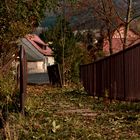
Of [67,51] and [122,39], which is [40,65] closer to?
[122,39]

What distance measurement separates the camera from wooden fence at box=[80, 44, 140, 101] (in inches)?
472

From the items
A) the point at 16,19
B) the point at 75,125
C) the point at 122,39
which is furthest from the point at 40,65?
the point at 75,125

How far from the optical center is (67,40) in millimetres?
41000

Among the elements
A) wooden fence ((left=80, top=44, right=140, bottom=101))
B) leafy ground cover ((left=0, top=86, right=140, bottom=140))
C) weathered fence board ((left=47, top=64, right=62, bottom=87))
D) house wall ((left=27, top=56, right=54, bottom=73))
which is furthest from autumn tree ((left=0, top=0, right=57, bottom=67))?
house wall ((left=27, top=56, right=54, bottom=73))

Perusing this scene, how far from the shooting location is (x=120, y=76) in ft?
44.0

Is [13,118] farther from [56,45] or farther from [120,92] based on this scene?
[56,45]

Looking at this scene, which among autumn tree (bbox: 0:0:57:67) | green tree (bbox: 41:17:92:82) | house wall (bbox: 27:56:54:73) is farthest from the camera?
house wall (bbox: 27:56:54:73)

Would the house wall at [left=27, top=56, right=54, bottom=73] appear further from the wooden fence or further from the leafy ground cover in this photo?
the leafy ground cover

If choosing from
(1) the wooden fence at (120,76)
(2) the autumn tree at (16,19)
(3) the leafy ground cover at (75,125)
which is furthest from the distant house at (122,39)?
(3) the leafy ground cover at (75,125)

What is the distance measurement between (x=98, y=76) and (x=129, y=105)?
198 inches

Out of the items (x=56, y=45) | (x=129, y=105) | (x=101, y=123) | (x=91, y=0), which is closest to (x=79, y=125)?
(x=101, y=123)

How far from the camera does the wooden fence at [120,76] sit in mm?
12000

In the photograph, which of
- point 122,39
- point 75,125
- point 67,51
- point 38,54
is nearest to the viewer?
Answer: point 75,125

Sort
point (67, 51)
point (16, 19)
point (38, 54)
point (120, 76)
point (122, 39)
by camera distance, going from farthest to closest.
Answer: point (38, 54), point (122, 39), point (67, 51), point (16, 19), point (120, 76)
